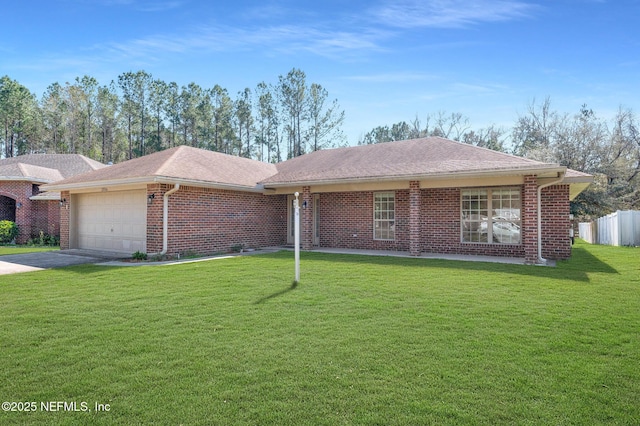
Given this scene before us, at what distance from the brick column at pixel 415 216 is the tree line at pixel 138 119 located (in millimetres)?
28648

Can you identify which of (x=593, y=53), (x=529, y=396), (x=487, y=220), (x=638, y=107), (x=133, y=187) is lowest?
(x=529, y=396)

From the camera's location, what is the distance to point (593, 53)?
42.1 ft

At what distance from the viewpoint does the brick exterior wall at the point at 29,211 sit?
19.4m

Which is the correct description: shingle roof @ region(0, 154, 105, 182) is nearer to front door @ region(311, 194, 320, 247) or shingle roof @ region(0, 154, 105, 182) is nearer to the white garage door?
the white garage door

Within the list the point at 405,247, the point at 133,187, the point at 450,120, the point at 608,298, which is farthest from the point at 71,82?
the point at 608,298

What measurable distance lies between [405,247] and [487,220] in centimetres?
294

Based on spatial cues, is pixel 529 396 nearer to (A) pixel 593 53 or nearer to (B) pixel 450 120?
(A) pixel 593 53

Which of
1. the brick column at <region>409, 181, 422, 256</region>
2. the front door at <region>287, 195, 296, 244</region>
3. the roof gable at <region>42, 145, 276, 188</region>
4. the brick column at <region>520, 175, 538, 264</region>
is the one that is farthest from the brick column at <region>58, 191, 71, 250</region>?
the brick column at <region>520, 175, 538, 264</region>

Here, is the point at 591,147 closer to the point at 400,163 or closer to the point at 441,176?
the point at 400,163

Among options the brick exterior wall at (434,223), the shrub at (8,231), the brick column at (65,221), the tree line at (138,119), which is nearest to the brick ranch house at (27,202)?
the shrub at (8,231)

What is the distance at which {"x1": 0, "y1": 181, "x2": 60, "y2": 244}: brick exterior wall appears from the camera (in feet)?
63.7

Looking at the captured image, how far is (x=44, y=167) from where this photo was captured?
2305 centimetres

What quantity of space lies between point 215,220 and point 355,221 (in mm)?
5336

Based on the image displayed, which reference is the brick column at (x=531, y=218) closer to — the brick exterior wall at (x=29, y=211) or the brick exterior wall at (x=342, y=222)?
the brick exterior wall at (x=342, y=222)
